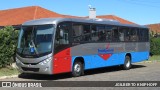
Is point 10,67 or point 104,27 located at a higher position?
point 104,27

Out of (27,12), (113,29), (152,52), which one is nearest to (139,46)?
(113,29)

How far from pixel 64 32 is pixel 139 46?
9.25 meters

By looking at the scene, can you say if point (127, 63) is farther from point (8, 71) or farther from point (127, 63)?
point (8, 71)

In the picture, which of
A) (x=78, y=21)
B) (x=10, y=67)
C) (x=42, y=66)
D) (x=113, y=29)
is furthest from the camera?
(x=113, y=29)

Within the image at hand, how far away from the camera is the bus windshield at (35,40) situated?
17.5 metres

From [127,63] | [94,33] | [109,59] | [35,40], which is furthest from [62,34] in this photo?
[127,63]

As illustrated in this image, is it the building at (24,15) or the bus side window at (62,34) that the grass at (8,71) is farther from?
the building at (24,15)

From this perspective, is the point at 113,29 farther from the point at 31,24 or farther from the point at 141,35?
the point at 31,24

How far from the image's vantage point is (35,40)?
17812mm

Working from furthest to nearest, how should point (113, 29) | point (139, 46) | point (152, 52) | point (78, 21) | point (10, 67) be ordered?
point (152, 52) < point (139, 46) < point (113, 29) < point (10, 67) < point (78, 21)

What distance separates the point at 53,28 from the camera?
1762 centimetres

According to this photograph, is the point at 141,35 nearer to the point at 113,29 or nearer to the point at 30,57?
the point at 113,29

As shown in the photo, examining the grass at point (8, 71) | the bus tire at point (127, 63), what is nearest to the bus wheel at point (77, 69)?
the grass at point (8, 71)

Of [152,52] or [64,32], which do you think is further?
[152,52]
